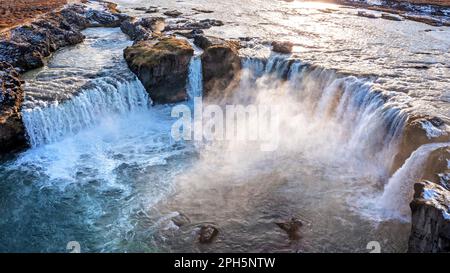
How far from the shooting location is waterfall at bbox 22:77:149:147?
21562mm

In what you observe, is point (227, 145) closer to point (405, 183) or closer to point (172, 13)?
point (405, 183)

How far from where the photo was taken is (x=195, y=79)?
27.7m

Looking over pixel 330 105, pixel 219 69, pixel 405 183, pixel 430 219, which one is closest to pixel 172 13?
pixel 219 69

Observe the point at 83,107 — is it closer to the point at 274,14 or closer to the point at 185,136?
the point at 185,136

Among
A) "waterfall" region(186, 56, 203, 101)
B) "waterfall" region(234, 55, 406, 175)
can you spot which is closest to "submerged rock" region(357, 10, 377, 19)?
"waterfall" region(234, 55, 406, 175)

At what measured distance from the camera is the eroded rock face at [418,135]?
16859mm

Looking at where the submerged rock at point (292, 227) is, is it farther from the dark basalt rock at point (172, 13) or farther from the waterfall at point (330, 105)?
the dark basalt rock at point (172, 13)

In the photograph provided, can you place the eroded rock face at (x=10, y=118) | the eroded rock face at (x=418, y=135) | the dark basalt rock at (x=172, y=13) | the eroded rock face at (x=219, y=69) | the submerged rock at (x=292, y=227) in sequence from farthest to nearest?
the dark basalt rock at (x=172, y=13) < the eroded rock face at (x=219, y=69) < the eroded rock face at (x=10, y=118) < the eroded rock face at (x=418, y=135) < the submerged rock at (x=292, y=227)

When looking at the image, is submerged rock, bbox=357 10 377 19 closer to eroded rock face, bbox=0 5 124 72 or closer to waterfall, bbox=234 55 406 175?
waterfall, bbox=234 55 406 175

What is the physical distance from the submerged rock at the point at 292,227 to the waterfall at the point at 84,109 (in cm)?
1320

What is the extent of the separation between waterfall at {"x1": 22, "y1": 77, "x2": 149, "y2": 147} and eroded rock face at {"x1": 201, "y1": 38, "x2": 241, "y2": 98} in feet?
14.2

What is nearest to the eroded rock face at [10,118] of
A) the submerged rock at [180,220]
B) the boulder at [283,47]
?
the submerged rock at [180,220]

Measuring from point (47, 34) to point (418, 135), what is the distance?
26.9 meters

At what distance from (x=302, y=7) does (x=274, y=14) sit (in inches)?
283
